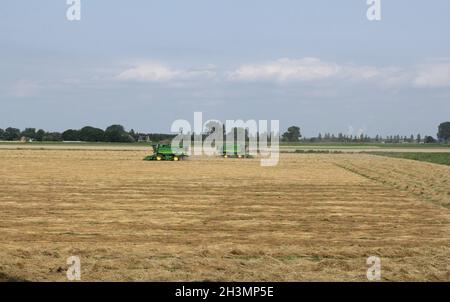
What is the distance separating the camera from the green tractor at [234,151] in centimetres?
5578

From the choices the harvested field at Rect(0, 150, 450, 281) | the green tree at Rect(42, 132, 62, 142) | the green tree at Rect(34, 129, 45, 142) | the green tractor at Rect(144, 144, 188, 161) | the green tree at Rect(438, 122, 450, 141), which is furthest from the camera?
the green tree at Rect(438, 122, 450, 141)

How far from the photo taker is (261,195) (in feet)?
64.7

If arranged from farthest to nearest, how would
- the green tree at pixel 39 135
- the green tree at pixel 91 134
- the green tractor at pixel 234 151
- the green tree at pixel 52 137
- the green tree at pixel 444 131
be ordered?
the green tree at pixel 444 131 → the green tree at pixel 39 135 → the green tree at pixel 52 137 → the green tree at pixel 91 134 → the green tractor at pixel 234 151

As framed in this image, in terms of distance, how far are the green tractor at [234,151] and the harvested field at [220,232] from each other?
3325 centimetres

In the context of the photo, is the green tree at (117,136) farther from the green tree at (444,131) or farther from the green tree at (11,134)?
the green tree at (444,131)

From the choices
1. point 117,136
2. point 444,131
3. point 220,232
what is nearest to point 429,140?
point 444,131

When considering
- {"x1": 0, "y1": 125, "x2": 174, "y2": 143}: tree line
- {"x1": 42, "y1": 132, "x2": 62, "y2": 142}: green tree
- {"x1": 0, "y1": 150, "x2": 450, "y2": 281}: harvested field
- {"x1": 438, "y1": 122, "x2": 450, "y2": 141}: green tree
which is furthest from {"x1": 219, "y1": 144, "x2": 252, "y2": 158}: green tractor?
{"x1": 438, "y1": 122, "x2": 450, "y2": 141}: green tree

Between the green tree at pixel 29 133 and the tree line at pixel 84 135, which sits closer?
the tree line at pixel 84 135

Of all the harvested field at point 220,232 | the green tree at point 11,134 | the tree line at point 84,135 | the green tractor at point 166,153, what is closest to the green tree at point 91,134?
the tree line at point 84,135

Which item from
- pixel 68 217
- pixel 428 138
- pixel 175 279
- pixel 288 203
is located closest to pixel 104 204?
pixel 68 217

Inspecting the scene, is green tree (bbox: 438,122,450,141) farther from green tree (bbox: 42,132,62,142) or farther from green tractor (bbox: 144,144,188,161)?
green tractor (bbox: 144,144,188,161)

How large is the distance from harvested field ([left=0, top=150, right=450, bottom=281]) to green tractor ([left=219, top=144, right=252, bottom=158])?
3325 centimetres

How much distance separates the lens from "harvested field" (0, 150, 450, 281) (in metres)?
8.79
